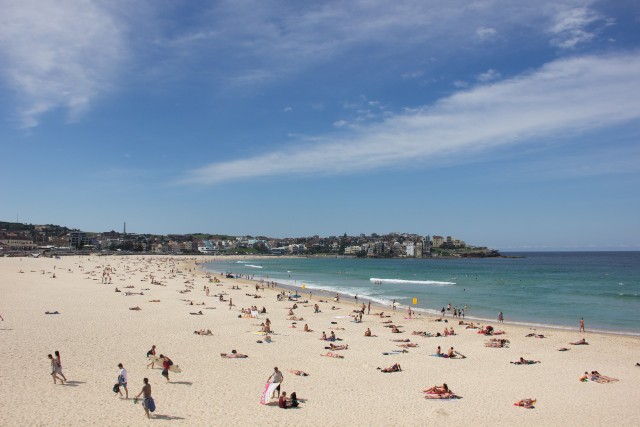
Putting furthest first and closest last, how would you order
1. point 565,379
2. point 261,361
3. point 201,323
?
point 201,323
point 261,361
point 565,379

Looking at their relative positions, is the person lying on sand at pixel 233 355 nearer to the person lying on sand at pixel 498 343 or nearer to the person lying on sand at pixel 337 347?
the person lying on sand at pixel 337 347

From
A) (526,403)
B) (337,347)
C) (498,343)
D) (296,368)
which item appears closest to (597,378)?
(526,403)

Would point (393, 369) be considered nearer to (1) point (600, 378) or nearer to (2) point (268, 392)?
(2) point (268, 392)

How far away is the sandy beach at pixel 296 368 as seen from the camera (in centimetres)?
1167

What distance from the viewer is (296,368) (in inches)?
643

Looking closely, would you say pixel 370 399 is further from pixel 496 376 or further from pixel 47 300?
pixel 47 300

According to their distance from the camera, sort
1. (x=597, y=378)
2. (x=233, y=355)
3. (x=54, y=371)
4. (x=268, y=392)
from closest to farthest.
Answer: (x=268, y=392), (x=54, y=371), (x=597, y=378), (x=233, y=355)

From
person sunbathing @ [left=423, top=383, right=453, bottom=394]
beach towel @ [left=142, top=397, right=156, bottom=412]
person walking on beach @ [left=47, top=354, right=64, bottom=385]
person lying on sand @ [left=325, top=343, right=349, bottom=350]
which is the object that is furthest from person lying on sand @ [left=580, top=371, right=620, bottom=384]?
person walking on beach @ [left=47, top=354, right=64, bottom=385]

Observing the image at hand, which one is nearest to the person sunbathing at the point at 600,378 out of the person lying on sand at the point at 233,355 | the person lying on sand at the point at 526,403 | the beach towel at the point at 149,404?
the person lying on sand at the point at 526,403

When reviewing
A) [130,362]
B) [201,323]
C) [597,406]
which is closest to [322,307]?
[201,323]

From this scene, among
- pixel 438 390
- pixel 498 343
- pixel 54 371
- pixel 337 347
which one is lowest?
pixel 498 343

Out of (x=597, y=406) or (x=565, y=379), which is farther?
(x=565, y=379)

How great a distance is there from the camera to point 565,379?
52.2ft

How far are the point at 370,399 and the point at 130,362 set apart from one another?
328 inches
